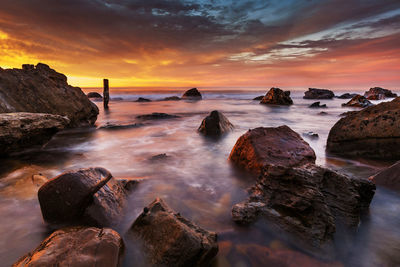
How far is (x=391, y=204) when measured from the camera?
307cm

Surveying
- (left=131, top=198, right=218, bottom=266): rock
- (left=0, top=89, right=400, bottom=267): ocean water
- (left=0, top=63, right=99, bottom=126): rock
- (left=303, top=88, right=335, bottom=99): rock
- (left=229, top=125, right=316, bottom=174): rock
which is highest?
(left=303, top=88, right=335, bottom=99): rock

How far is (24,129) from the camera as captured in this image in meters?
4.85

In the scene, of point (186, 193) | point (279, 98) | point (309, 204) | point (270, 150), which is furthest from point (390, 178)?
point (279, 98)

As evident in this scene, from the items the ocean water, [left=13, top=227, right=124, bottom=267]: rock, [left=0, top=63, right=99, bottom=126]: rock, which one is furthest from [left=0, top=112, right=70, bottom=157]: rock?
[left=13, top=227, right=124, bottom=267]: rock

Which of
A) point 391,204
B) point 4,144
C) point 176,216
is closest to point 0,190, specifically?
point 4,144

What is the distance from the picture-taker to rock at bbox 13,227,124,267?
1.66 m

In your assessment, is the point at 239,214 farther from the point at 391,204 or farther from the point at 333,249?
the point at 391,204

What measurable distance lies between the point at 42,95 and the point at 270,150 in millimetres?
8655

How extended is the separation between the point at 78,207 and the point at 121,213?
0.58m

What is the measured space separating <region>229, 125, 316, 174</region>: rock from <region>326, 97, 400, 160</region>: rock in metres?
1.85

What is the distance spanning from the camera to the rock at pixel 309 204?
2.29 m

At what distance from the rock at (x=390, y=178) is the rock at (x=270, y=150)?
3.62 feet

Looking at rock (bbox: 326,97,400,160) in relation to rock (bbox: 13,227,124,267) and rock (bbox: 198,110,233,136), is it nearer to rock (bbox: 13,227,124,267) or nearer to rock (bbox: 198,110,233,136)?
rock (bbox: 198,110,233,136)

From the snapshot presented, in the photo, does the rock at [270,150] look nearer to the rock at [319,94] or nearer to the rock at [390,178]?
the rock at [390,178]
